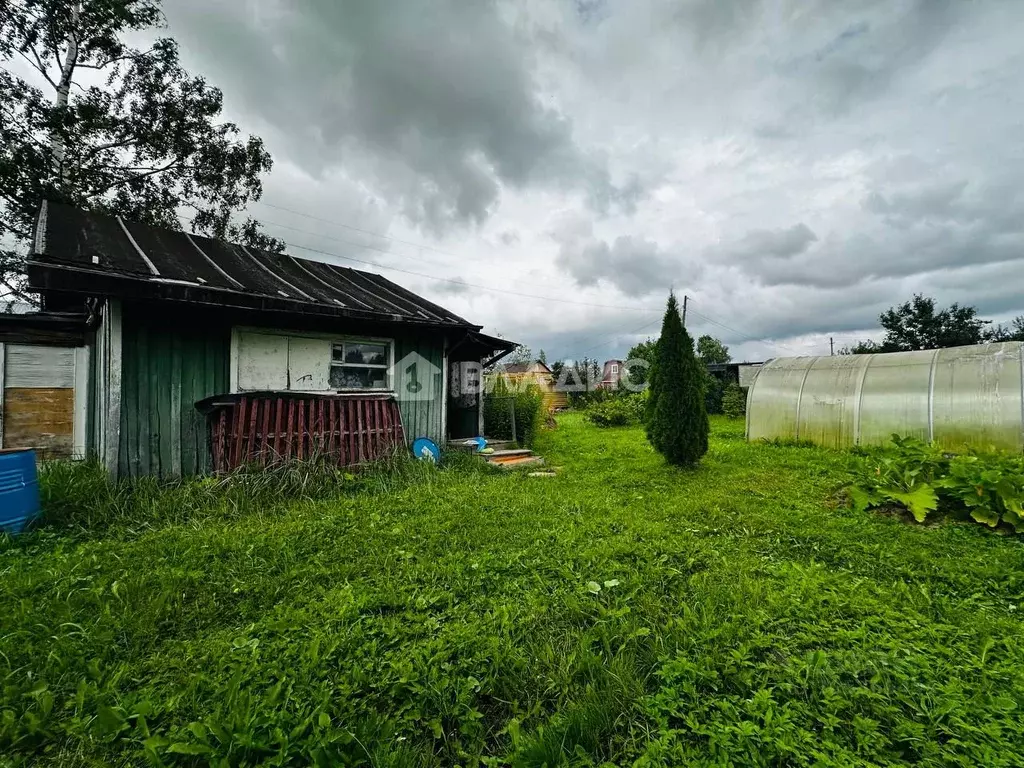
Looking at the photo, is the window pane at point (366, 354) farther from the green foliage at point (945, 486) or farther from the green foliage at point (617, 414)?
the green foliage at point (617, 414)

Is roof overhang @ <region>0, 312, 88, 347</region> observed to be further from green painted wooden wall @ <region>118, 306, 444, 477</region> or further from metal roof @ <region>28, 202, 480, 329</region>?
green painted wooden wall @ <region>118, 306, 444, 477</region>

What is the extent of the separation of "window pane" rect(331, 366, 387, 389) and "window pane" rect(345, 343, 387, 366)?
0.12 m

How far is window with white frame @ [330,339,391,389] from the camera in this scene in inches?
267

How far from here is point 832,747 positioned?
1524 mm

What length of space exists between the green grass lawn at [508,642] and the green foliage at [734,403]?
13541 millimetres

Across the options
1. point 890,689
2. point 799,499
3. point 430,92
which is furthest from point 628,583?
point 430,92

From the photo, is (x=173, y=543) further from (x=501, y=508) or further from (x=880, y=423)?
(x=880, y=423)

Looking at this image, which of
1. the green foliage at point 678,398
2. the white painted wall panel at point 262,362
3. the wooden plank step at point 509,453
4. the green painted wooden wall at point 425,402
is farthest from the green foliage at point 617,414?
the white painted wall panel at point 262,362

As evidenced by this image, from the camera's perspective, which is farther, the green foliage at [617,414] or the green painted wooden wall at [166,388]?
the green foliage at [617,414]

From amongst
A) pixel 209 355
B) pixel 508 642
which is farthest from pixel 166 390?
pixel 508 642

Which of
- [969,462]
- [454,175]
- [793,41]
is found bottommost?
[969,462]

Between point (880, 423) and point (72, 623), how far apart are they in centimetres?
1145

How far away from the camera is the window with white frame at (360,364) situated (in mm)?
6773

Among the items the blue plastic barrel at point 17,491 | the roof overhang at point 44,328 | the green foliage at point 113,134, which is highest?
the green foliage at point 113,134
